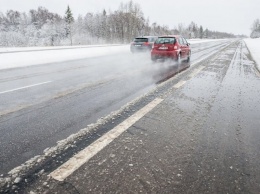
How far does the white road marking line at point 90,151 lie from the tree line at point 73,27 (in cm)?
6439

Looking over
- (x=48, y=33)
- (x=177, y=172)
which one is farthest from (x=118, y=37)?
(x=177, y=172)

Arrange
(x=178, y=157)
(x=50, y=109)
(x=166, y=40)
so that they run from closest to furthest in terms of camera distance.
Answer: (x=178, y=157), (x=50, y=109), (x=166, y=40)

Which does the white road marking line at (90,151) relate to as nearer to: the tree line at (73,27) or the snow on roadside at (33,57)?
the snow on roadside at (33,57)

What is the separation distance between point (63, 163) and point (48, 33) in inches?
3187

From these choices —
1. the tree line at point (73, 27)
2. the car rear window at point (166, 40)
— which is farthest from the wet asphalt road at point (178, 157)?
the tree line at point (73, 27)

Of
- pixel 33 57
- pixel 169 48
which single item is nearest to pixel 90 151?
pixel 169 48

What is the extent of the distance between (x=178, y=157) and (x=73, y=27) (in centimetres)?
8490

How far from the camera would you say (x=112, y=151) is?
119 inches

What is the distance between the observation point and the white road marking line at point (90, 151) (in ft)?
8.16

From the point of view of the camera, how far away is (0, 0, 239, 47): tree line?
2822 inches

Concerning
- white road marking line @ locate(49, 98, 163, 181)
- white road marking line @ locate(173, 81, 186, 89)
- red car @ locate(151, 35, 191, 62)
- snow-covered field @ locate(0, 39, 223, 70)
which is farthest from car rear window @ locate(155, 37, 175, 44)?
white road marking line @ locate(49, 98, 163, 181)

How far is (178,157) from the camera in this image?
2.92m

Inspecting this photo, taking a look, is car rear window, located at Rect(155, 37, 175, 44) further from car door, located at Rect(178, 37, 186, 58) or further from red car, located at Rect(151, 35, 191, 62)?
car door, located at Rect(178, 37, 186, 58)

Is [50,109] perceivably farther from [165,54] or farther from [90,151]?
[165,54]
